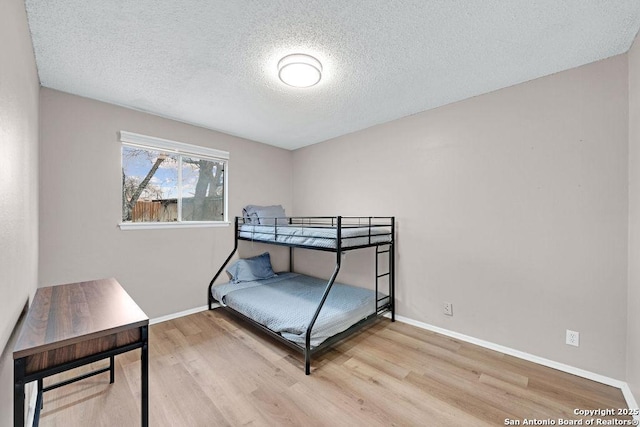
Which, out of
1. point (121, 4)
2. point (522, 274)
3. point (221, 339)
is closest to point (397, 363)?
point (522, 274)

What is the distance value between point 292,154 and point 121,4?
9.95ft

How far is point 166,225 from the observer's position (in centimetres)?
295

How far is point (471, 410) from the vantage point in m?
1.62

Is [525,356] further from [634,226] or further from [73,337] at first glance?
[73,337]

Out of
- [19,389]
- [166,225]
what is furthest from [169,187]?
[19,389]

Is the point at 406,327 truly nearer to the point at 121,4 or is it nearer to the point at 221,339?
the point at 221,339

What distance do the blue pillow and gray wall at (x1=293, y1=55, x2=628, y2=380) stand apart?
1746 mm

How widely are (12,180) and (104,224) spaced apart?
5.22ft

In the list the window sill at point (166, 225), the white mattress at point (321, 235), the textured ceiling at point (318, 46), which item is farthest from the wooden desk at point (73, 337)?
the textured ceiling at point (318, 46)

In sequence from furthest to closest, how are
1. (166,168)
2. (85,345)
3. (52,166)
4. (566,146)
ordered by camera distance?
(166,168)
(52,166)
(566,146)
(85,345)

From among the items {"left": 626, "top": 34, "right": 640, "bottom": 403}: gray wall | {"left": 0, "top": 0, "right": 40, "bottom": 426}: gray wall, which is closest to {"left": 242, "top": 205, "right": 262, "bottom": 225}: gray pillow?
{"left": 0, "top": 0, "right": 40, "bottom": 426}: gray wall

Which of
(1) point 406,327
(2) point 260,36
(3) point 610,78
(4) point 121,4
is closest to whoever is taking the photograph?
(4) point 121,4

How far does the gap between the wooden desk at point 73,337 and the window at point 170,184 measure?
4.89 feet

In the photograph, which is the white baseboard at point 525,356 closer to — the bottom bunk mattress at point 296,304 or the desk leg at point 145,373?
the bottom bunk mattress at point 296,304
